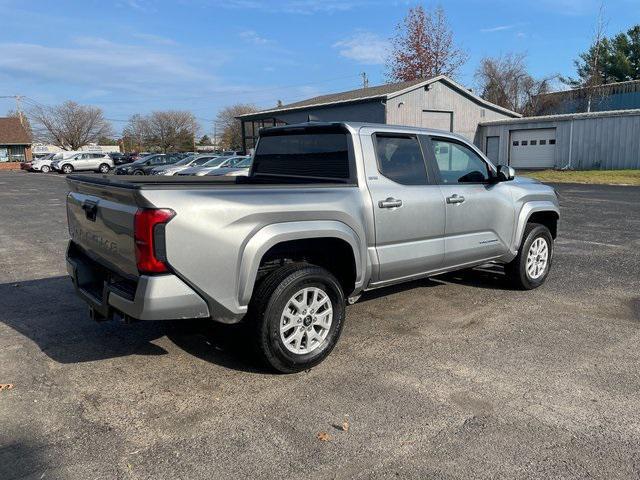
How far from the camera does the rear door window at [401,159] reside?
4.68 metres

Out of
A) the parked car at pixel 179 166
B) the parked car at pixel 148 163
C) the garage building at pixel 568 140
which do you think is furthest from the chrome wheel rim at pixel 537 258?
the parked car at pixel 148 163

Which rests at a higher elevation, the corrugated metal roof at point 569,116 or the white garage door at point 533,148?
the corrugated metal roof at point 569,116

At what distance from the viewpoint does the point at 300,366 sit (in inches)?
157

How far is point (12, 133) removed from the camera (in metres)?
63.7

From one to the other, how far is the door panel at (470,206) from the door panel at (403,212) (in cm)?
19

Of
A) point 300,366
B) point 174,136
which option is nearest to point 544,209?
point 300,366

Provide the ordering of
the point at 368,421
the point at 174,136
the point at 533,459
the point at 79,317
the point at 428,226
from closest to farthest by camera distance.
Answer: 1. the point at 533,459
2. the point at 368,421
3. the point at 428,226
4. the point at 79,317
5. the point at 174,136

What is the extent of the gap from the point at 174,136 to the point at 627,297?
86.6m

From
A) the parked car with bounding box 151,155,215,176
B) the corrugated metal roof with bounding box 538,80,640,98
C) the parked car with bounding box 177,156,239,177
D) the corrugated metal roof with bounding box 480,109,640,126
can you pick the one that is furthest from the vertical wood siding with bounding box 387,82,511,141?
the corrugated metal roof with bounding box 538,80,640,98

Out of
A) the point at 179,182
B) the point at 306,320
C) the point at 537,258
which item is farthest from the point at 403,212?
the point at 537,258

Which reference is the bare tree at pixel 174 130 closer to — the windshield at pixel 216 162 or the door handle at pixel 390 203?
the windshield at pixel 216 162

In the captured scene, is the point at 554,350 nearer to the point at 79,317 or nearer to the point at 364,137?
the point at 364,137

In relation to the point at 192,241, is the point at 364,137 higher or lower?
higher

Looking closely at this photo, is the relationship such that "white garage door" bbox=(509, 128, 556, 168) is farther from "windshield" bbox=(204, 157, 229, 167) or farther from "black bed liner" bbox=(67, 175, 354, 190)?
"black bed liner" bbox=(67, 175, 354, 190)
